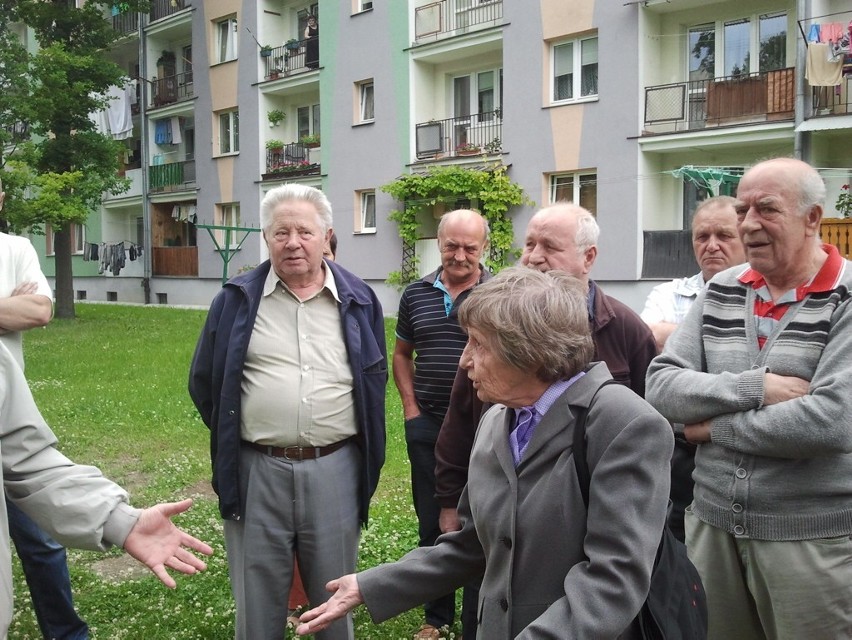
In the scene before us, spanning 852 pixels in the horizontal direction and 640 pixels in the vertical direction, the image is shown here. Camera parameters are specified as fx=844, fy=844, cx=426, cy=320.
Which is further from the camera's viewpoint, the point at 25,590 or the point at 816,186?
the point at 25,590

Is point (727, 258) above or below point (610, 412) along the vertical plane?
above

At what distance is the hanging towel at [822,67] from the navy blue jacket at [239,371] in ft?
51.1

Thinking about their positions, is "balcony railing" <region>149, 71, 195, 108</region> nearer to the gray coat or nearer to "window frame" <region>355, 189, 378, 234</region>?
"window frame" <region>355, 189, 378, 234</region>

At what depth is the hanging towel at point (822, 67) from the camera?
54.0 feet

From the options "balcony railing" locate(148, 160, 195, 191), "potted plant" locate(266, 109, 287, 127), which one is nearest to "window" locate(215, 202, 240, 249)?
"balcony railing" locate(148, 160, 195, 191)

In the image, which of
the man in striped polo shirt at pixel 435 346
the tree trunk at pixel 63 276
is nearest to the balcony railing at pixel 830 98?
the man in striped polo shirt at pixel 435 346

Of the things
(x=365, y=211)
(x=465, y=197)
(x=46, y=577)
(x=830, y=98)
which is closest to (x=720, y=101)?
(x=830, y=98)

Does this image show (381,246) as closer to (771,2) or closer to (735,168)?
(735,168)

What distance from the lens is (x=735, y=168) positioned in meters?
18.7

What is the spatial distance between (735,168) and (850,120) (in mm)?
2756

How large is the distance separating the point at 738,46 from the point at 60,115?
1801 centimetres

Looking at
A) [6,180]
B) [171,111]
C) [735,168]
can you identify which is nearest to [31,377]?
[6,180]

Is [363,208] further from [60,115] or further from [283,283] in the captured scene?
[283,283]

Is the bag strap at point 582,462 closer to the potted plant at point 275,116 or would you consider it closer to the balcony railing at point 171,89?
the potted plant at point 275,116
